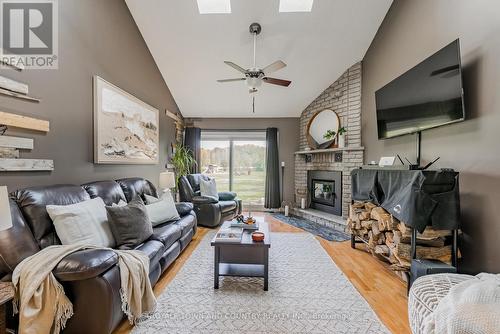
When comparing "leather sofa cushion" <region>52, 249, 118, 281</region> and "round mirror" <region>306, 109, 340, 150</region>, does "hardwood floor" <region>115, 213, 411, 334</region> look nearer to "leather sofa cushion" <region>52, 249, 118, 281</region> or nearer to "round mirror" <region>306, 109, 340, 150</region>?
"leather sofa cushion" <region>52, 249, 118, 281</region>

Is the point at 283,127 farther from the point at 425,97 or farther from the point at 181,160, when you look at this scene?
the point at 425,97

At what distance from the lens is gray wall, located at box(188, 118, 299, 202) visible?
5.93 metres

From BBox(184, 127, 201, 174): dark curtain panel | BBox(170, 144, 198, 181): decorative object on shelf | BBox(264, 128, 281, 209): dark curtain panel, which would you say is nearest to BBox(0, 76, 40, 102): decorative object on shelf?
BBox(170, 144, 198, 181): decorative object on shelf

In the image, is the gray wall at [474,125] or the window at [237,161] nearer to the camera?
the gray wall at [474,125]

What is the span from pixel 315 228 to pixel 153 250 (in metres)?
3.18

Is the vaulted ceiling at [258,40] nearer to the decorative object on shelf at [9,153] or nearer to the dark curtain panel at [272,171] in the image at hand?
the dark curtain panel at [272,171]

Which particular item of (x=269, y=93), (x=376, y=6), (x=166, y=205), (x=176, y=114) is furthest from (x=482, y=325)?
(x=176, y=114)

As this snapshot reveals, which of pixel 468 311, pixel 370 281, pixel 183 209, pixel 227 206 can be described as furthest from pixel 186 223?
pixel 468 311

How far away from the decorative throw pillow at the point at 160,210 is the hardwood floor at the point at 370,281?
54 centimetres

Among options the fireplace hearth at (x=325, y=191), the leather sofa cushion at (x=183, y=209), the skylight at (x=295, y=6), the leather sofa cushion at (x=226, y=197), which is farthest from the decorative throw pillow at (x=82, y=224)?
the fireplace hearth at (x=325, y=191)

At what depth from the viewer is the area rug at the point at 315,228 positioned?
12.6 ft

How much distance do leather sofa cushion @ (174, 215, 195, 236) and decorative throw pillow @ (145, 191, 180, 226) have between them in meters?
0.11

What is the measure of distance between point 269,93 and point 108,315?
4527 mm

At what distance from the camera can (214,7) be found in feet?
10.7
